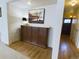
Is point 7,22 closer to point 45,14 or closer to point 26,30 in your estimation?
point 26,30

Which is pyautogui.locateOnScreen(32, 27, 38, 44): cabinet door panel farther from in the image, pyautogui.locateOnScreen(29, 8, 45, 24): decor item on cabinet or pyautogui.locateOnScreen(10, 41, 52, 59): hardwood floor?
pyautogui.locateOnScreen(10, 41, 52, 59): hardwood floor

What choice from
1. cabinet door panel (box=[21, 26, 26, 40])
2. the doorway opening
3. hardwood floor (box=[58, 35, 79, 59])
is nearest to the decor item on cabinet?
cabinet door panel (box=[21, 26, 26, 40])

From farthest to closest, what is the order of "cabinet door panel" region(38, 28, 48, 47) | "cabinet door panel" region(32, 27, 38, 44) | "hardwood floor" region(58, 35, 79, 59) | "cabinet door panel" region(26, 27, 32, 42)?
"cabinet door panel" region(26, 27, 32, 42), "cabinet door panel" region(32, 27, 38, 44), "cabinet door panel" region(38, 28, 48, 47), "hardwood floor" region(58, 35, 79, 59)

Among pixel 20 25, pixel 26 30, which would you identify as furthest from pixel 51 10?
pixel 20 25

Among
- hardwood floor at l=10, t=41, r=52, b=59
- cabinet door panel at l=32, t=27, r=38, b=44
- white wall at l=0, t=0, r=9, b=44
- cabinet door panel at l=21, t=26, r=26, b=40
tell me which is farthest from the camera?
cabinet door panel at l=21, t=26, r=26, b=40

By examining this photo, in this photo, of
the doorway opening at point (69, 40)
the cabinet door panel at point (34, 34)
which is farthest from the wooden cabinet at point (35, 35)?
the doorway opening at point (69, 40)

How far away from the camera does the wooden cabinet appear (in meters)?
3.72

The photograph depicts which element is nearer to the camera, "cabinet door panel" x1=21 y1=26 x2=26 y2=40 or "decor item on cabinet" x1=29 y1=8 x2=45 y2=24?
"decor item on cabinet" x1=29 y1=8 x2=45 y2=24

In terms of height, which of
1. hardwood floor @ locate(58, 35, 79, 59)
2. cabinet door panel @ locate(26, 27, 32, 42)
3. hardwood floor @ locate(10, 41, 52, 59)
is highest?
cabinet door panel @ locate(26, 27, 32, 42)

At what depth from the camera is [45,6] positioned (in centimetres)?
392

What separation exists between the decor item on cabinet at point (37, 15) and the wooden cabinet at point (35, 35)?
20.7 inches

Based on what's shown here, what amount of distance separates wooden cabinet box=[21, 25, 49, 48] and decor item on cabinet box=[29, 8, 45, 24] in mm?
526

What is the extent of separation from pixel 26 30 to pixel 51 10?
182cm

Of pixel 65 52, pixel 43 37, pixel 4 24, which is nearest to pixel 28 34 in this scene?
pixel 43 37
